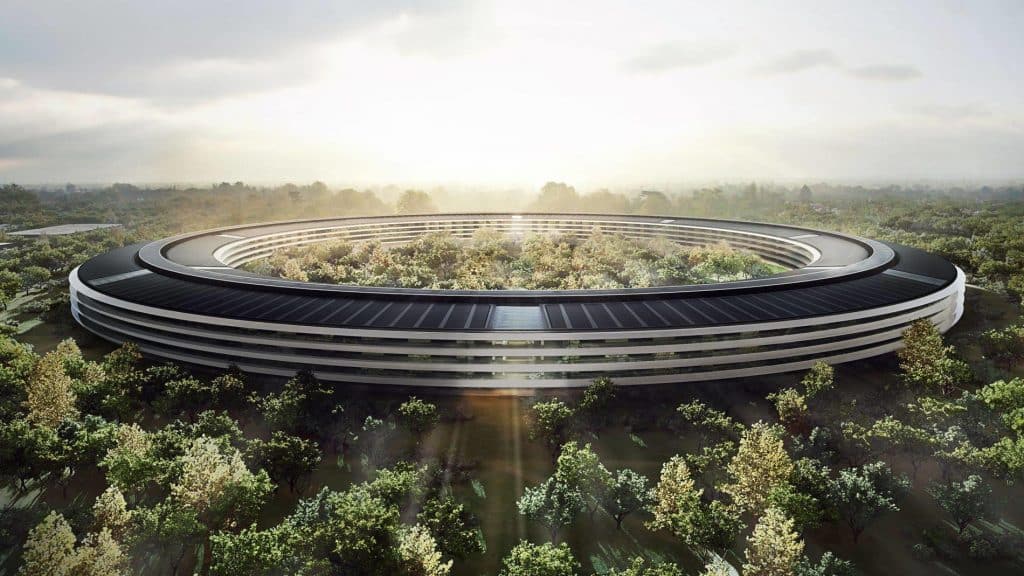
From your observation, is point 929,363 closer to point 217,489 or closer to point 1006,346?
point 1006,346

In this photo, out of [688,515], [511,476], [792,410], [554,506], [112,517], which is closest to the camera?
[112,517]

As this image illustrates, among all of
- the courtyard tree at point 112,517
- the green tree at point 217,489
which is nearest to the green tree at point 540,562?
the green tree at point 217,489

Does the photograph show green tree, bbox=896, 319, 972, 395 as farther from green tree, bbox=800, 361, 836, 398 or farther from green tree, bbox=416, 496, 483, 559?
green tree, bbox=416, 496, 483, 559

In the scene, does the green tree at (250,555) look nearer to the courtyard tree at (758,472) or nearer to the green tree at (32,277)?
the courtyard tree at (758,472)

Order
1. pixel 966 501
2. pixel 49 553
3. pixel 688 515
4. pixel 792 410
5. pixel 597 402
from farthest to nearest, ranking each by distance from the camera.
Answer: pixel 597 402, pixel 792 410, pixel 966 501, pixel 688 515, pixel 49 553

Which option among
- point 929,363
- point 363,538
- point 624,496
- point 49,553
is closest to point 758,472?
point 624,496

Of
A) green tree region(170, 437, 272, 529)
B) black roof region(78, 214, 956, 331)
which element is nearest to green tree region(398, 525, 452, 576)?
green tree region(170, 437, 272, 529)
